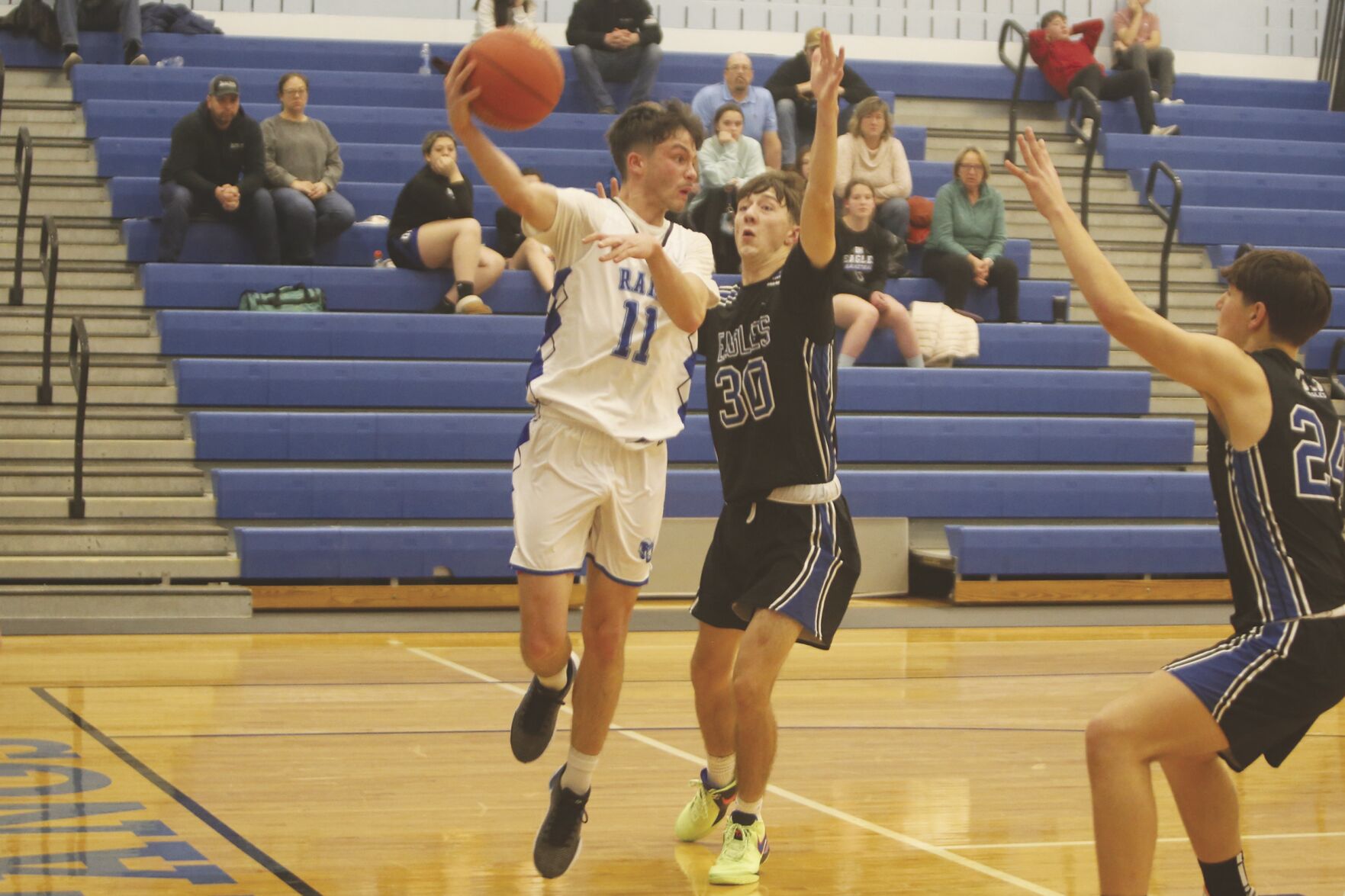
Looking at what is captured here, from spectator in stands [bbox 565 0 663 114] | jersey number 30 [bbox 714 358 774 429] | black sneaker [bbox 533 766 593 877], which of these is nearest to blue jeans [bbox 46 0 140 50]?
spectator in stands [bbox 565 0 663 114]

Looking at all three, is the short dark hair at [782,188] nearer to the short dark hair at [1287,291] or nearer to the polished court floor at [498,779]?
the short dark hair at [1287,291]

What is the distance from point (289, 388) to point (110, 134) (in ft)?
9.37

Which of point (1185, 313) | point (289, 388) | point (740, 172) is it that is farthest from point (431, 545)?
point (1185, 313)

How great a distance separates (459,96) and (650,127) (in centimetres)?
51

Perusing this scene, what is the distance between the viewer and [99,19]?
37.0 feet

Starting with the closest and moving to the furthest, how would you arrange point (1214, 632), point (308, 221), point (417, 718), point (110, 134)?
point (417, 718) → point (1214, 632) → point (308, 221) → point (110, 134)

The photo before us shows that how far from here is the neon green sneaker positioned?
12.3 feet

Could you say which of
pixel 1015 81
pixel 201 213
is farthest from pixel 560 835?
pixel 1015 81

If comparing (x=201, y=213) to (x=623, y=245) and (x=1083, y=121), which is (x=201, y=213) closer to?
(x=1083, y=121)

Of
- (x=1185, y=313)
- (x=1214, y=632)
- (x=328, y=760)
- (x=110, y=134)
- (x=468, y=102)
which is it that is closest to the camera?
(x=468, y=102)

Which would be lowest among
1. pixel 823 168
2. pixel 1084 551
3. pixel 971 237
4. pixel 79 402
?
pixel 1084 551

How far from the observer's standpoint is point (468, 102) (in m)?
3.76

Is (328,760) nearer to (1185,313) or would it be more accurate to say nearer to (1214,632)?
(1214,632)

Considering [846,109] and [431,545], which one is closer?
[431,545]
